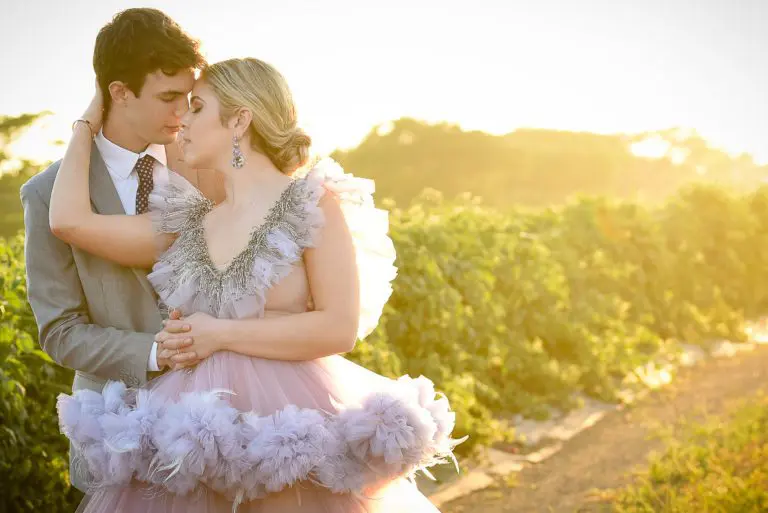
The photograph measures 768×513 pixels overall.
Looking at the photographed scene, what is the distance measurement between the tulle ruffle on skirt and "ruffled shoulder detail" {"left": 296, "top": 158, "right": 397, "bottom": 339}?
35 cm

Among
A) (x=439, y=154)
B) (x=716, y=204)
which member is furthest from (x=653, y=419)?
(x=439, y=154)

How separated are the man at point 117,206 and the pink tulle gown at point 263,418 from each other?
4.4 inches

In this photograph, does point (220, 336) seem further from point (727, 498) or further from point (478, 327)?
point (478, 327)

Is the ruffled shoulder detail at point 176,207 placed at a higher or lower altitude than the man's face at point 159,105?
lower

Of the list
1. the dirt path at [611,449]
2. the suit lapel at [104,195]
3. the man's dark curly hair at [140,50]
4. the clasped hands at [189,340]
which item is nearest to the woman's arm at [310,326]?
the clasped hands at [189,340]

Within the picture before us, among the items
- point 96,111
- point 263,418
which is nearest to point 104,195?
point 96,111

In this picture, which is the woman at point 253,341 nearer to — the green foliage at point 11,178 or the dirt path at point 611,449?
the dirt path at point 611,449

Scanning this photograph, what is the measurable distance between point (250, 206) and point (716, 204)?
33.0 feet

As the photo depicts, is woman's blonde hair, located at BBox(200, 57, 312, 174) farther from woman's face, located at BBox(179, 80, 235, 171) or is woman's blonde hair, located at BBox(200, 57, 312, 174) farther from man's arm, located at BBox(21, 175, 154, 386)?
man's arm, located at BBox(21, 175, 154, 386)

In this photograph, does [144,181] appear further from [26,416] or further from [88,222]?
[26,416]

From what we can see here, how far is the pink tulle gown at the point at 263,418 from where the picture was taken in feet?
6.97

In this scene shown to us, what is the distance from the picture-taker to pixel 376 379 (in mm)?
2506

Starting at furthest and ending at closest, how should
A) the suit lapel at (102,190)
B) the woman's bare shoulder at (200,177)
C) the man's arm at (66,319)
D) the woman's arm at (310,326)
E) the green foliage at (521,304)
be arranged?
the green foliage at (521,304) → the woman's bare shoulder at (200,177) → the suit lapel at (102,190) → the man's arm at (66,319) → the woman's arm at (310,326)

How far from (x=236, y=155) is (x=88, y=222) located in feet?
1.59
